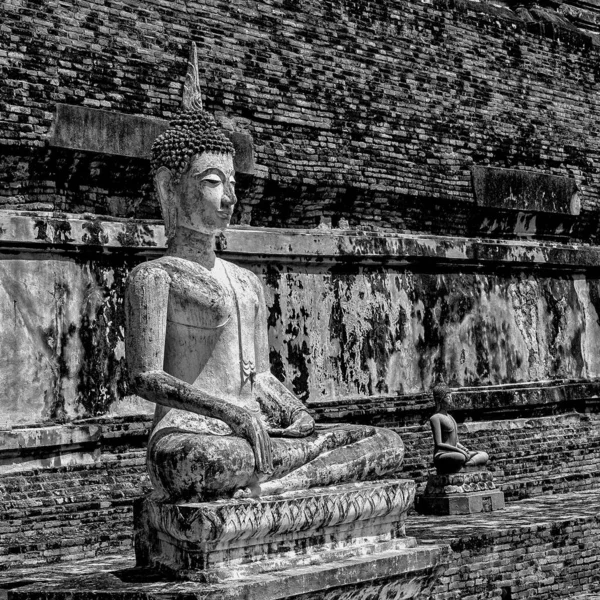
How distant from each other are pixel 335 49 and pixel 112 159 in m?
3.14

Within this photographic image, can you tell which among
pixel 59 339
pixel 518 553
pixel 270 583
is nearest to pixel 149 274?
pixel 270 583

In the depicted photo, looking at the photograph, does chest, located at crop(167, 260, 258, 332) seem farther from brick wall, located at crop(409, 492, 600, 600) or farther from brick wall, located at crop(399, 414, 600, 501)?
brick wall, located at crop(399, 414, 600, 501)

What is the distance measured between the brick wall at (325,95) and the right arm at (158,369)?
10.7ft

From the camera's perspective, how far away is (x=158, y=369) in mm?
5668

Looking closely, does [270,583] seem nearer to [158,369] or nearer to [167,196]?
[158,369]

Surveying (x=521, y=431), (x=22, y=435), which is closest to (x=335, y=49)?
(x=521, y=431)

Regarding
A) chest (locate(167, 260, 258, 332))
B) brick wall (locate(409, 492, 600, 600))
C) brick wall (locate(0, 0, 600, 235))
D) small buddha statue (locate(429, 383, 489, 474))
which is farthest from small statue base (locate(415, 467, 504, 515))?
chest (locate(167, 260, 258, 332))

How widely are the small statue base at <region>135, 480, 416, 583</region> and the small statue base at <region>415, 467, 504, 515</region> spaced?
3.74 meters

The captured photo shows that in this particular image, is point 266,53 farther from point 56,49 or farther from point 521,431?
point 521,431

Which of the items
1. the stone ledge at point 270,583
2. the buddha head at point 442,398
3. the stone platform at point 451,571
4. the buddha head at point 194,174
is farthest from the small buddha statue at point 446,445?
the buddha head at point 194,174

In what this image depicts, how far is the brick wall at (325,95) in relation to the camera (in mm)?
9000

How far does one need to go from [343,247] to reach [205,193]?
16.5ft

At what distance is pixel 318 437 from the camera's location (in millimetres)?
5945

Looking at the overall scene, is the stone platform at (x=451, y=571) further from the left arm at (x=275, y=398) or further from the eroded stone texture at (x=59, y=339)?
the eroded stone texture at (x=59, y=339)
